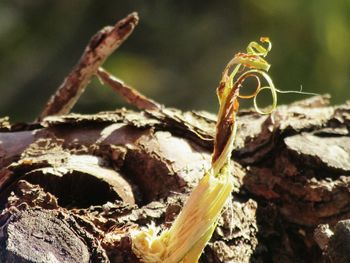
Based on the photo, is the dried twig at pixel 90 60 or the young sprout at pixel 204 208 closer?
the young sprout at pixel 204 208

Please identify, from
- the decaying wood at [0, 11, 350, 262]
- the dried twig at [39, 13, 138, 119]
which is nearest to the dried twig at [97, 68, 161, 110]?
the dried twig at [39, 13, 138, 119]

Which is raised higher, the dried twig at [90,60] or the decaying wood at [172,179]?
the dried twig at [90,60]

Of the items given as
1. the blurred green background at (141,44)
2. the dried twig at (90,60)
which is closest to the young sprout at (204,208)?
the dried twig at (90,60)

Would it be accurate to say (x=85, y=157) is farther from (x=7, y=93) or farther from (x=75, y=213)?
(x=7, y=93)

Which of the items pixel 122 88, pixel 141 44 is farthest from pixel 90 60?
pixel 141 44

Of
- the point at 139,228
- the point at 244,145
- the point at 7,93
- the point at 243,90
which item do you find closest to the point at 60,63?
the point at 7,93

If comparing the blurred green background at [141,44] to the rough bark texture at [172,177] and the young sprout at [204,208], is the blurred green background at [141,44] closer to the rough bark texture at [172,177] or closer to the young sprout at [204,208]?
the rough bark texture at [172,177]

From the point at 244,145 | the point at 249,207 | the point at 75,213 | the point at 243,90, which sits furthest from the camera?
the point at 243,90

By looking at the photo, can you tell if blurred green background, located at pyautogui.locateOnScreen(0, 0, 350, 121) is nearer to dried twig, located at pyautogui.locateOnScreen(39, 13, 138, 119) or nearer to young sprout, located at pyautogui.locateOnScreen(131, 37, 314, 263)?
dried twig, located at pyautogui.locateOnScreen(39, 13, 138, 119)
